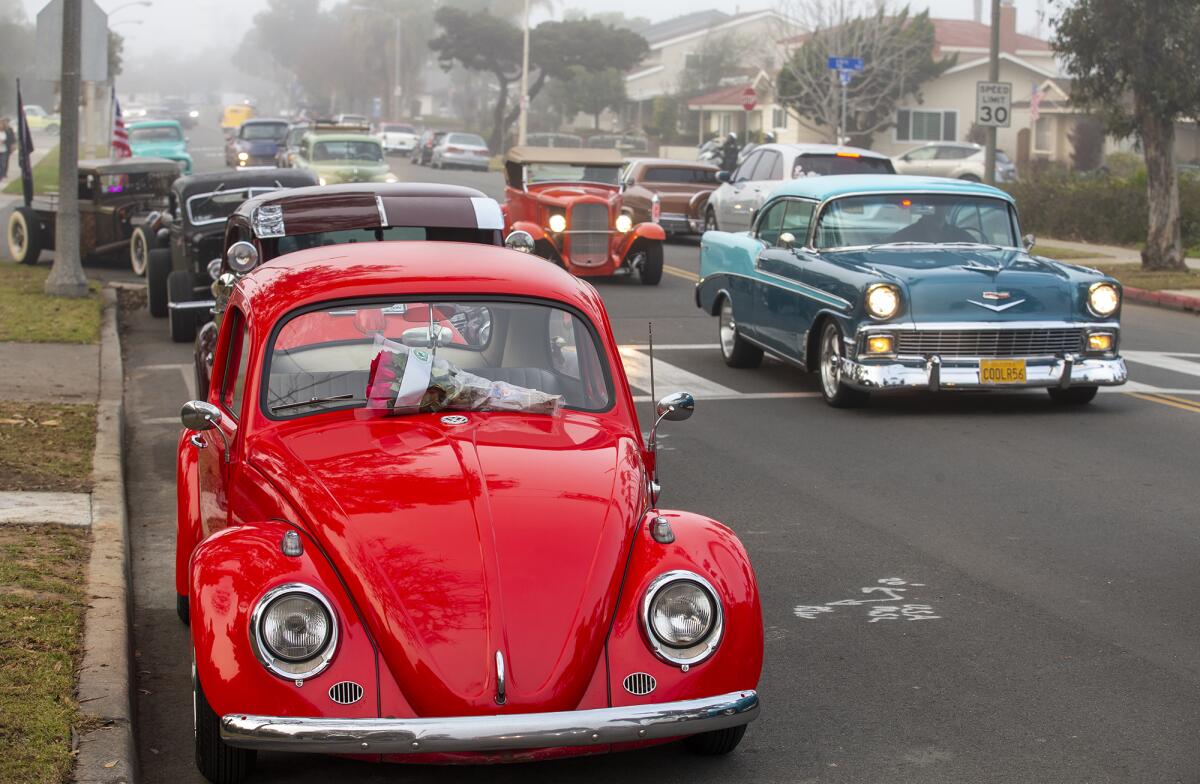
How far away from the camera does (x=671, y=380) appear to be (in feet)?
45.6

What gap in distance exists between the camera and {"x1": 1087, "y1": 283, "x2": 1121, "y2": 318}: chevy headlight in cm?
1223

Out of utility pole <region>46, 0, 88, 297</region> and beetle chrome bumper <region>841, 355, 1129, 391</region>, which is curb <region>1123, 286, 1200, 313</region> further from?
utility pole <region>46, 0, 88, 297</region>

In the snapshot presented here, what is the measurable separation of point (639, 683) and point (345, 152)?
30.6 m

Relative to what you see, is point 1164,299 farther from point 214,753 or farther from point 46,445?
point 214,753

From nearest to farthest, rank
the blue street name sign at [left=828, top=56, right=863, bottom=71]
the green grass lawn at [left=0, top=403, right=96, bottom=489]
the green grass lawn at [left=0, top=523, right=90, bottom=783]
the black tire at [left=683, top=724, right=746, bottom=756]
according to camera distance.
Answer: the green grass lawn at [left=0, top=523, right=90, bottom=783], the black tire at [left=683, top=724, right=746, bottom=756], the green grass lawn at [left=0, top=403, right=96, bottom=489], the blue street name sign at [left=828, top=56, right=863, bottom=71]

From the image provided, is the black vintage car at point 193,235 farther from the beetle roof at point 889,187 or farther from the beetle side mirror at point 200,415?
the beetle side mirror at point 200,415

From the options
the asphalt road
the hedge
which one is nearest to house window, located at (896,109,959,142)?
the hedge

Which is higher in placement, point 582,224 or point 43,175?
point 43,175

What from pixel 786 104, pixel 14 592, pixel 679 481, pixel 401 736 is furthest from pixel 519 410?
pixel 786 104

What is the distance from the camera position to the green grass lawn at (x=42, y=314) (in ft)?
49.8

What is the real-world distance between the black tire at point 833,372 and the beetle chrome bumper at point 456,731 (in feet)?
25.4

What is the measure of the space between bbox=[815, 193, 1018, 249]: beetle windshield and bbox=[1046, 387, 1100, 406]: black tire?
1.29m

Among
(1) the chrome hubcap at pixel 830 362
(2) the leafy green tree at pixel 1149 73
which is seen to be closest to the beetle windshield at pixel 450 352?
(1) the chrome hubcap at pixel 830 362

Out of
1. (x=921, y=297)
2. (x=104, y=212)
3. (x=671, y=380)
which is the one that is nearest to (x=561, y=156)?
(x=104, y=212)
